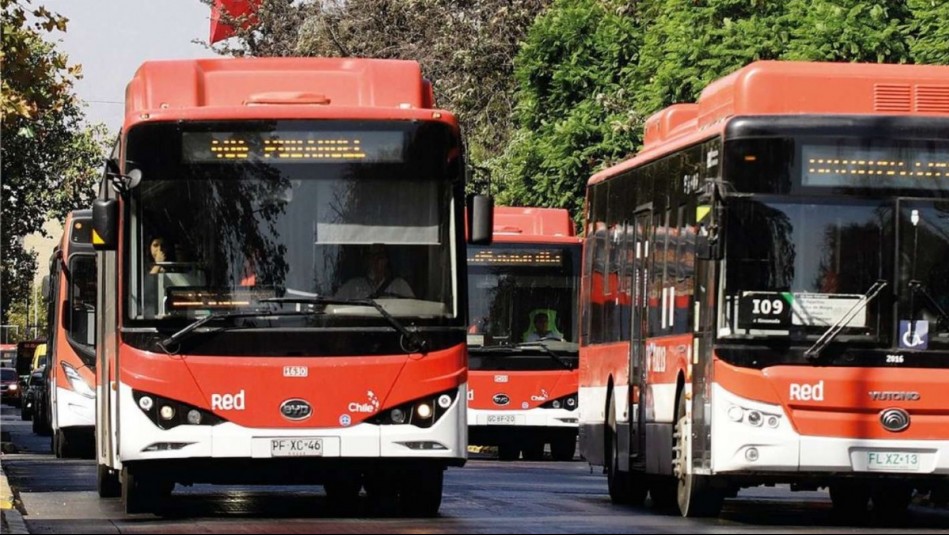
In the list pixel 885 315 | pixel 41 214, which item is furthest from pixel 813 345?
pixel 41 214

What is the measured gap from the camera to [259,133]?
58.3 feet

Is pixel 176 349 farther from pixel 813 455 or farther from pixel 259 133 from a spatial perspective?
pixel 813 455

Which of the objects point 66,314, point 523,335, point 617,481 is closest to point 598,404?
point 617,481

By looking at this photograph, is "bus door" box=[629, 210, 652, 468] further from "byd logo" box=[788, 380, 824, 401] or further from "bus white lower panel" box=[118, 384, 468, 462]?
"bus white lower panel" box=[118, 384, 468, 462]

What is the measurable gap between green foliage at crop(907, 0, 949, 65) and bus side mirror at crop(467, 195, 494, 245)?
19.6 meters

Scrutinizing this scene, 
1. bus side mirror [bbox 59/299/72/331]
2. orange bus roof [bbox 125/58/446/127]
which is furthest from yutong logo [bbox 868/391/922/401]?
bus side mirror [bbox 59/299/72/331]

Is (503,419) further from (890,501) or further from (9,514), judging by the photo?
(9,514)

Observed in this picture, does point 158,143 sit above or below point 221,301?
above

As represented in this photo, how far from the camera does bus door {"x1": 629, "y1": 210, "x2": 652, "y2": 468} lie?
20.6 meters

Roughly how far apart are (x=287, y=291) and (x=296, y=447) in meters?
1.09

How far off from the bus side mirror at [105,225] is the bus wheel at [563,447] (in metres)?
16.6

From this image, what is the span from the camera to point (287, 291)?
17344mm

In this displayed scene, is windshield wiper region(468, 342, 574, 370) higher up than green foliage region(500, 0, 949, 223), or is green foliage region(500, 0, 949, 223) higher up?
green foliage region(500, 0, 949, 223)

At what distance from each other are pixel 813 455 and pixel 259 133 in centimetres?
452
